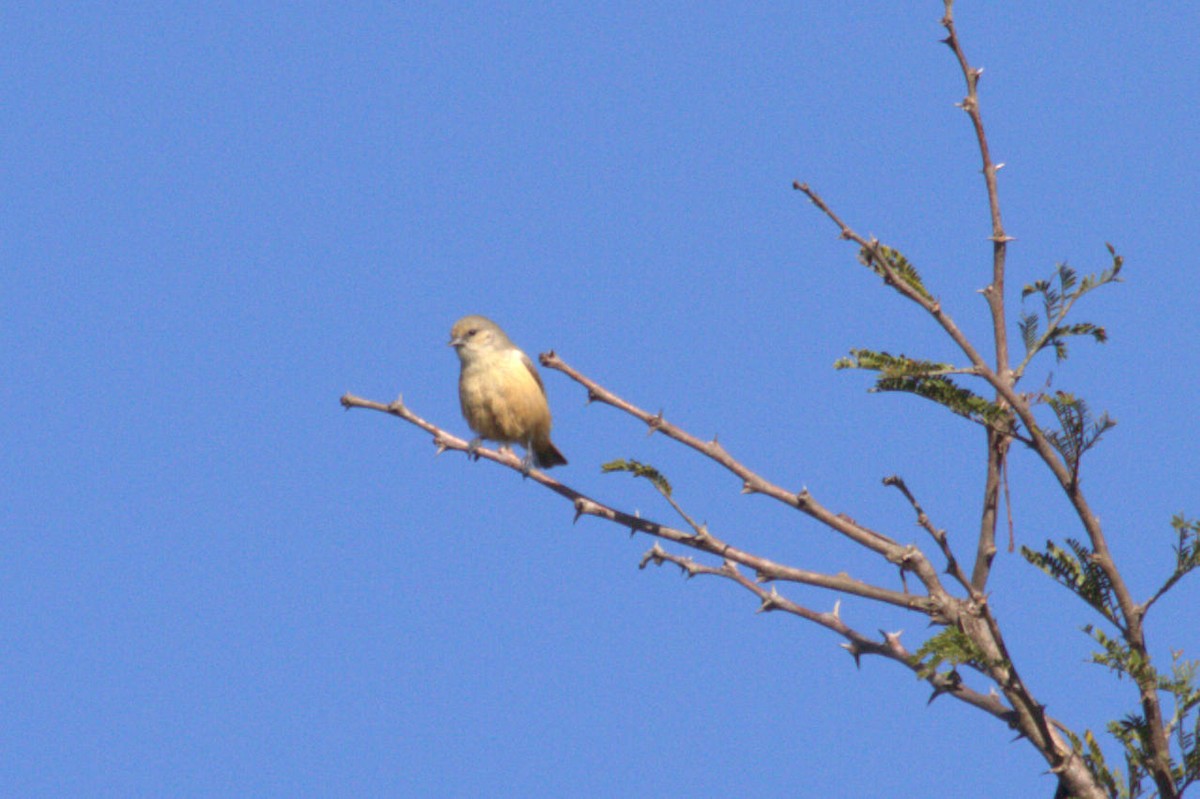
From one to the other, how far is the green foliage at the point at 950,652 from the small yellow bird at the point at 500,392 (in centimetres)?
546

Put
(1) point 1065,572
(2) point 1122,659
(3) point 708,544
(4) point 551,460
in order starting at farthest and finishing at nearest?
(4) point 551,460
(3) point 708,544
(1) point 1065,572
(2) point 1122,659

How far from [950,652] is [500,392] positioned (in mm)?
5651

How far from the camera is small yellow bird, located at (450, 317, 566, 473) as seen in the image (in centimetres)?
920

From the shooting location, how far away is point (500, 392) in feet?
30.1

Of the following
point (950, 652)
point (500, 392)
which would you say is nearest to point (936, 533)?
point (950, 652)

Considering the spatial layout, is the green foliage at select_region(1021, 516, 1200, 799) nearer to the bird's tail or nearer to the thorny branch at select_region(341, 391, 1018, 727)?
the thorny branch at select_region(341, 391, 1018, 727)

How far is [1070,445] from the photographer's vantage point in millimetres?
4109

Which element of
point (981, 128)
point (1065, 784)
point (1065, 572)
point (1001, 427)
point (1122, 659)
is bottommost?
point (1065, 784)

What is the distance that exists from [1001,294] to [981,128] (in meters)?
0.59

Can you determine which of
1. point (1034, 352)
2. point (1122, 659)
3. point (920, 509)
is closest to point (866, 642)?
point (920, 509)

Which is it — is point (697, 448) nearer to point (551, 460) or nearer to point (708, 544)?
point (708, 544)

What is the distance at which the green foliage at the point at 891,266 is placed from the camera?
4.25 meters

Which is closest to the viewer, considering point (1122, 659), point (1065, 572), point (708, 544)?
point (1122, 659)

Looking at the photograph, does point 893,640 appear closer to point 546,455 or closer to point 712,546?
point 712,546
